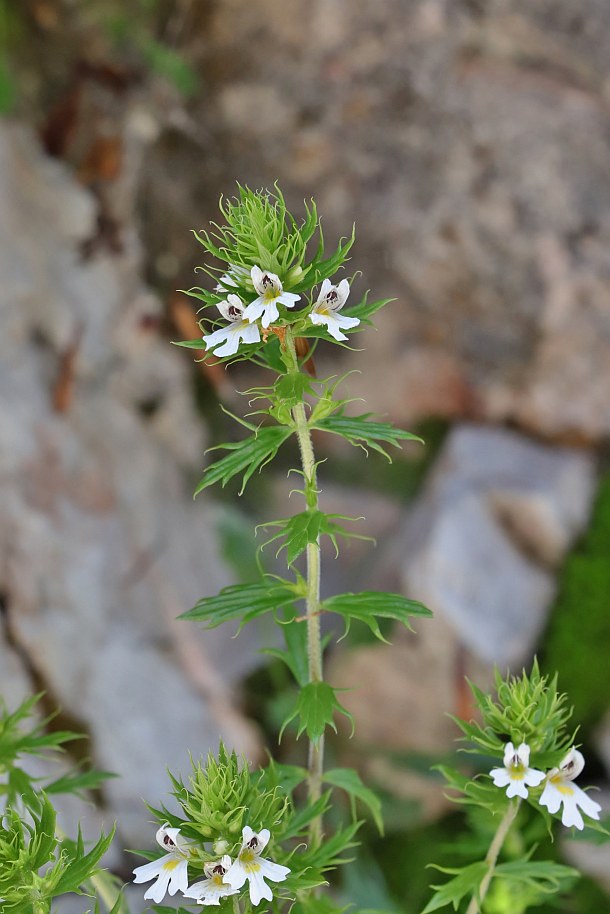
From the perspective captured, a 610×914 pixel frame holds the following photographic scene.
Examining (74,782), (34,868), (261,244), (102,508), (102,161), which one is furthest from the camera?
(102,161)

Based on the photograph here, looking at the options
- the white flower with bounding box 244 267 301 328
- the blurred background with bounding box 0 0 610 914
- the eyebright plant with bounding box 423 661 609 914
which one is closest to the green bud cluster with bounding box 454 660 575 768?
the eyebright plant with bounding box 423 661 609 914

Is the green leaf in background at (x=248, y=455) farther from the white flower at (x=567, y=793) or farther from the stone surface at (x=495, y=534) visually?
the stone surface at (x=495, y=534)

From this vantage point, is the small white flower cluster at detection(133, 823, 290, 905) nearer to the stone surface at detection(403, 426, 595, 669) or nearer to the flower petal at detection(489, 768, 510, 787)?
the flower petal at detection(489, 768, 510, 787)

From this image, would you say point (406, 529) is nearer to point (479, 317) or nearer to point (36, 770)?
point (479, 317)

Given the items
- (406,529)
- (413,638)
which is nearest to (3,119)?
(406,529)

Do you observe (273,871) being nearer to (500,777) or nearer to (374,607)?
(500,777)

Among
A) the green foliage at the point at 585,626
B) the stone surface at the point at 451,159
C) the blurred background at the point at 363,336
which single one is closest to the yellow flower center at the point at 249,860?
the blurred background at the point at 363,336

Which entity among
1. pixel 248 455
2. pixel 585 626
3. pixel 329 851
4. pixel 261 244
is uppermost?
pixel 261 244

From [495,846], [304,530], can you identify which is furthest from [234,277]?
Result: [495,846]
